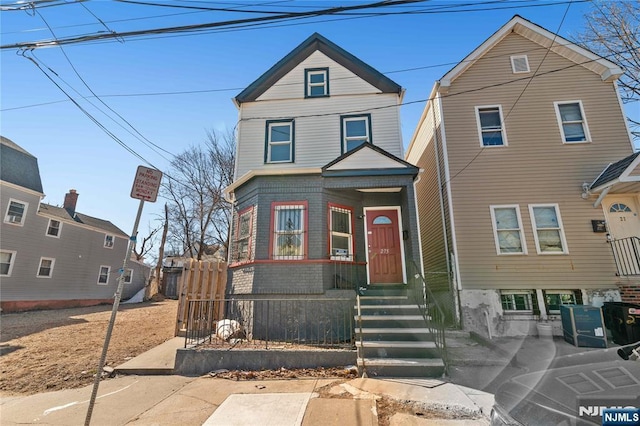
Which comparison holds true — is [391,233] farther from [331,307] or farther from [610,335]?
[610,335]

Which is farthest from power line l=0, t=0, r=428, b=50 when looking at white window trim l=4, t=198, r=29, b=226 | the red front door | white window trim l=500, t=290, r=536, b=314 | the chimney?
the chimney

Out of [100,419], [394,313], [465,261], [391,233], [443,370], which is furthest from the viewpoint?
[391,233]

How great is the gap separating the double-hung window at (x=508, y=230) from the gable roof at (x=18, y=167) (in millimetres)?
24391

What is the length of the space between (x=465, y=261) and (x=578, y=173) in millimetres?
4581

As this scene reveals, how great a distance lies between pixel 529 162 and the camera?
9195 millimetres

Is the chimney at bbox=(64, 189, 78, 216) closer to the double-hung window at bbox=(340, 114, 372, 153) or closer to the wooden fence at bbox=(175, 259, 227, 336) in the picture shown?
the wooden fence at bbox=(175, 259, 227, 336)

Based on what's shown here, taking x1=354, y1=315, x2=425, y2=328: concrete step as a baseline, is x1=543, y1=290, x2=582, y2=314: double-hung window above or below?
→ above

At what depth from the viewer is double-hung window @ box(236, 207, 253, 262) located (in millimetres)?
8844

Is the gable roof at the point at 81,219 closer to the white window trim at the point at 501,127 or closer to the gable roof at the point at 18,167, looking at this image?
the gable roof at the point at 18,167

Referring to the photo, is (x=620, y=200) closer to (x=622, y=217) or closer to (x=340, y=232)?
(x=622, y=217)

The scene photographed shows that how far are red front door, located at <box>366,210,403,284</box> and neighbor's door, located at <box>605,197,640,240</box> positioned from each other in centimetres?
627

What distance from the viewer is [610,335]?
739 centimetres

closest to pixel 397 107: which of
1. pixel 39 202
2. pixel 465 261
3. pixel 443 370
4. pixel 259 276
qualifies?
pixel 465 261

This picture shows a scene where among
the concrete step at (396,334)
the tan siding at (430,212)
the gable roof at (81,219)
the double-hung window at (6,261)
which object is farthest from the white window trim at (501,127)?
the gable roof at (81,219)
